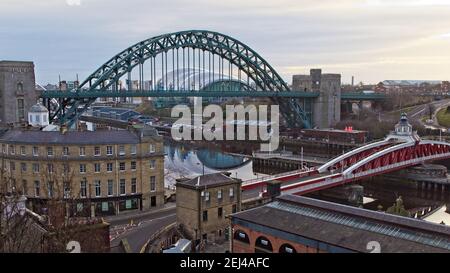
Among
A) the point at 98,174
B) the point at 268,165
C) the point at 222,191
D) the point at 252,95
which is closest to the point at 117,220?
the point at 98,174

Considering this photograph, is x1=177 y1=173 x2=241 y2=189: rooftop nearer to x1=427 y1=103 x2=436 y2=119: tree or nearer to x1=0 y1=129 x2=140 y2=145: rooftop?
x1=0 y1=129 x2=140 y2=145: rooftop

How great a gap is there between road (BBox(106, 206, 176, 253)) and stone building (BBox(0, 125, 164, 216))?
1.72 metres

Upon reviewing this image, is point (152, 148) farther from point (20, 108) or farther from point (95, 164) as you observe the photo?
point (20, 108)

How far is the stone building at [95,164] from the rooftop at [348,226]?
14370mm

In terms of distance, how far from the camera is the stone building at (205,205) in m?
27.7

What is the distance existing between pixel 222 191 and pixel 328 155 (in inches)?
1789

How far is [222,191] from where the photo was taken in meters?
28.8

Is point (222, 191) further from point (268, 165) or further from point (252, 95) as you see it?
point (252, 95)

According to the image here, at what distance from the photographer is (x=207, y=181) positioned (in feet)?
93.4

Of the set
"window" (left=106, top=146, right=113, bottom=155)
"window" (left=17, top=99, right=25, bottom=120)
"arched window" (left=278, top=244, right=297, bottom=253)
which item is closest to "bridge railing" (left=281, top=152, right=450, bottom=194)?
"window" (left=106, top=146, right=113, bottom=155)

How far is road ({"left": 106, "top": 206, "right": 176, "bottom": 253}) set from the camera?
26.6 meters

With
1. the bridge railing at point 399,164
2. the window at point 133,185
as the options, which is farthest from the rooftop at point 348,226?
the bridge railing at point 399,164

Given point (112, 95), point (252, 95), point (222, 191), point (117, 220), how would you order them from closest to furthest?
point (222, 191), point (117, 220), point (112, 95), point (252, 95)

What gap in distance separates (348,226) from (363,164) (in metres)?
27.8
